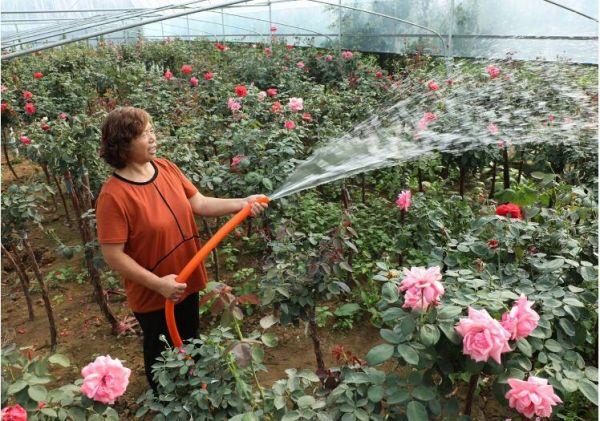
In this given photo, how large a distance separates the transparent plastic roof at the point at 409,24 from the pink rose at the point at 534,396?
94.4 inches

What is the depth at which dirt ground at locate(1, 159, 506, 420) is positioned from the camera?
2.36m

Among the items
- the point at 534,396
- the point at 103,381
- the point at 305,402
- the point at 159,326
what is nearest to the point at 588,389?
the point at 534,396

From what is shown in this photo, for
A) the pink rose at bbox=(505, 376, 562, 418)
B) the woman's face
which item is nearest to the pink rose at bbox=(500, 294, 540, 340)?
the pink rose at bbox=(505, 376, 562, 418)

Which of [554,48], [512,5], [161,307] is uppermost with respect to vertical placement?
[512,5]

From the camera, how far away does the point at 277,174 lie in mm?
2822

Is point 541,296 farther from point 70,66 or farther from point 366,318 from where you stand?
point 70,66

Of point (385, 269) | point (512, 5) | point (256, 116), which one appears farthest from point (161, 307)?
point (512, 5)

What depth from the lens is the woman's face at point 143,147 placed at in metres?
1.73

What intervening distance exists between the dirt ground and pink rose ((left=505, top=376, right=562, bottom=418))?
1.00 m

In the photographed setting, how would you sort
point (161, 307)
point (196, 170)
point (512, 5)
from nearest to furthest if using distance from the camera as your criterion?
point (161, 307), point (196, 170), point (512, 5)

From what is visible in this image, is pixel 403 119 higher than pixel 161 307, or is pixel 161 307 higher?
pixel 403 119

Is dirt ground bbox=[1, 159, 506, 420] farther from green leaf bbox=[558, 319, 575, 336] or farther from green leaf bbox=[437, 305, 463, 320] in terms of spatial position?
green leaf bbox=[437, 305, 463, 320]

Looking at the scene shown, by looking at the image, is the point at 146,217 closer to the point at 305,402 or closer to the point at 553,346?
the point at 305,402

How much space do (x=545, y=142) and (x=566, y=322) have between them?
95.9 inches
